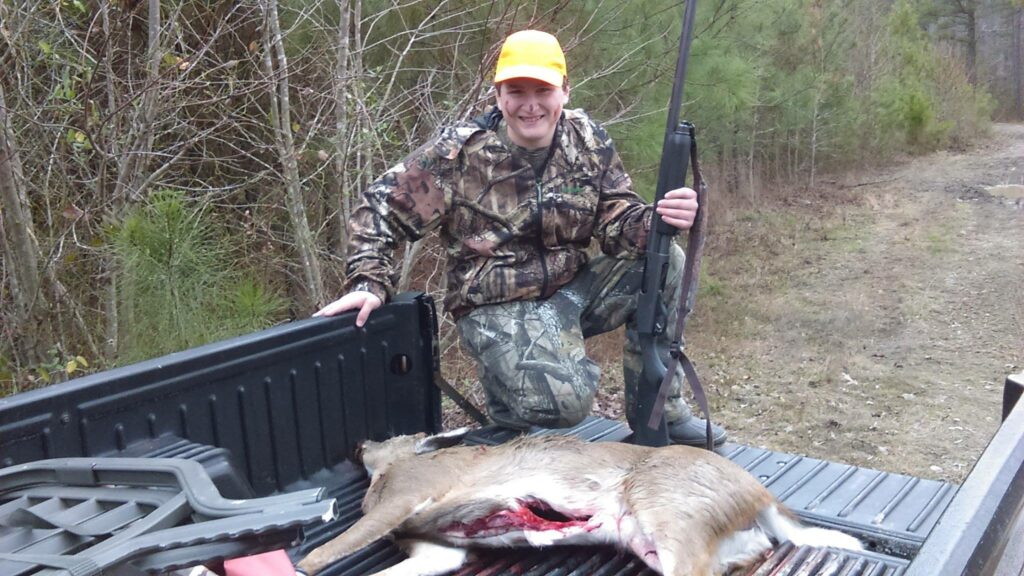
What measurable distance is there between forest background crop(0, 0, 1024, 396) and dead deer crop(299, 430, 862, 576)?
2337 mm

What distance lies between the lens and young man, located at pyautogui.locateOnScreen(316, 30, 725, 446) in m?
3.76

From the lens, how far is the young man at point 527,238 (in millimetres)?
3758

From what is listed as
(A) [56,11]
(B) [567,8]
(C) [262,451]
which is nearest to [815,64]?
(B) [567,8]

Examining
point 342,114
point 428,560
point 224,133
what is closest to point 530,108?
point 428,560

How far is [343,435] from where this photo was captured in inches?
141

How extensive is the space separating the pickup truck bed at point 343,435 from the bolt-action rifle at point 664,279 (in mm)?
252

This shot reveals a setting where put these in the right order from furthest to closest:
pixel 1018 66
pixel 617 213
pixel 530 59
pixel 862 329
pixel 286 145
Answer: pixel 1018 66
pixel 862 329
pixel 286 145
pixel 617 213
pixel 530 59

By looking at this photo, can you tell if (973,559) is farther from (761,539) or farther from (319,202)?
(319,202)

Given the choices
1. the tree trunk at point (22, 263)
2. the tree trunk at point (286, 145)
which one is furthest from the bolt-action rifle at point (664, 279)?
the tree trunk at point (22, 263)

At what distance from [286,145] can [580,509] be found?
3724 millimetres

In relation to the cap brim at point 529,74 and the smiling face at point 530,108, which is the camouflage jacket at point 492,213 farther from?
the cap brim at point 529,74

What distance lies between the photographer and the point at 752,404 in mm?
7473

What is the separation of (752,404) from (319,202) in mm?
3801

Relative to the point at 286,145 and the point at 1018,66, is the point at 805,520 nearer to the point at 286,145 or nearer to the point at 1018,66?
the point at 286,145
